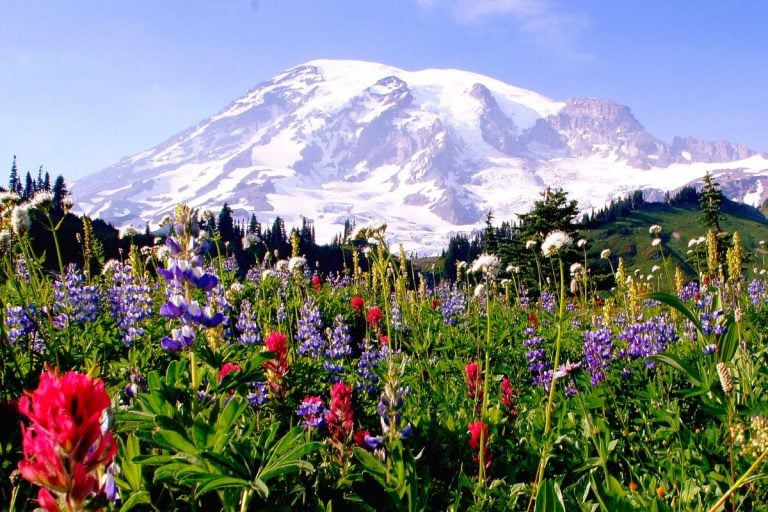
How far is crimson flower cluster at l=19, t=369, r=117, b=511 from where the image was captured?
3.48 feet

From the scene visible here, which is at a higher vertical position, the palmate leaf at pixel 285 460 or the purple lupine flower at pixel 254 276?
the palmate leaf at pixel 285 460

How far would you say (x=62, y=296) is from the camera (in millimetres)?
5848

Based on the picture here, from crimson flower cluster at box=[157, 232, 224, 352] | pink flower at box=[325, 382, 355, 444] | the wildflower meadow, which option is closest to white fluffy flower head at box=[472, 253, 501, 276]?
the wildflower meadow

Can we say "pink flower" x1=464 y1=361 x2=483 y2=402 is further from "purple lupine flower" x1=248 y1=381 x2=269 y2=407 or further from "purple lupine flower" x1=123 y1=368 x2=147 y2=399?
"purple lupine flower" x1=123 y1=368 x2=147 y2=399

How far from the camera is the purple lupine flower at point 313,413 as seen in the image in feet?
10.8

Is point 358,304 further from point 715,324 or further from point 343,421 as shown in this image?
point 715,324

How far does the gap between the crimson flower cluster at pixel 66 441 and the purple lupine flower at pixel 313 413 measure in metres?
2.22

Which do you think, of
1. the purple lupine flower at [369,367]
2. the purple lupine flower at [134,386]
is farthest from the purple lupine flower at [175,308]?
the purple lupine flower at [369,367]

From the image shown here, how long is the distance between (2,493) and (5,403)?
517 mm

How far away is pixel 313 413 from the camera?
334 cm

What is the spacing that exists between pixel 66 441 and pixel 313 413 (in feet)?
7.73

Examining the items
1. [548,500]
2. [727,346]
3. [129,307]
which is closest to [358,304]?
[129,307]

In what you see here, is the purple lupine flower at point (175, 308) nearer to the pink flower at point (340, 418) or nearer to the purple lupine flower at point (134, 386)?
the purple lupine flower at point (134, 386)

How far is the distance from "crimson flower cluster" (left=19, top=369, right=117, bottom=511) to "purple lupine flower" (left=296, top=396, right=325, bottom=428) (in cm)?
222
